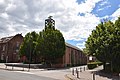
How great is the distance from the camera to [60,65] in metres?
49.7

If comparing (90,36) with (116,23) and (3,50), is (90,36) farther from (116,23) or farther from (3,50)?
(3,50)

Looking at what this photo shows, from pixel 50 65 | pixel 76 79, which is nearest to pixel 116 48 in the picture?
pixel 76 79

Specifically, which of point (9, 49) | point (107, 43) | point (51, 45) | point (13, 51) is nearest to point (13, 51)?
point (13, 51)

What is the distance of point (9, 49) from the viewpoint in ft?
218

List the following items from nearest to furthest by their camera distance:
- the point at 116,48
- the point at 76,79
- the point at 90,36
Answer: the point at 76,79 → the point at 116,48 → the point at 90,36

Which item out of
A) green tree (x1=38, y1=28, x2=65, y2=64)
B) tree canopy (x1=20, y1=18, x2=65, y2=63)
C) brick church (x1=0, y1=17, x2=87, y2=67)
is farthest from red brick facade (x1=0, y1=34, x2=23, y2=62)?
green tree (x1=38, y1=28, x2=65, y2=64)

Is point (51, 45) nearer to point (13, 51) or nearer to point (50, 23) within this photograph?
point (50, 23)

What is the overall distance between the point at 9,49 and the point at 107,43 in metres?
46.9

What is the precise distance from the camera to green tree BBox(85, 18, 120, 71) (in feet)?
87.8

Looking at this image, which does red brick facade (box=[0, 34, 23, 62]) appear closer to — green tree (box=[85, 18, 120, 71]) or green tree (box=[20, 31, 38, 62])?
green tree (box=[20, 31, 38, 62])

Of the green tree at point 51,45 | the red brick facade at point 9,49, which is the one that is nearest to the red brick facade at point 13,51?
the red brick facade at point 9,49

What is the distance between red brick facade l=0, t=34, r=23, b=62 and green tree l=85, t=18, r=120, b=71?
137 feet

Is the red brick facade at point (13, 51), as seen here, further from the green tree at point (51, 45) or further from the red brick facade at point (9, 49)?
the green tree at point (51, 45)

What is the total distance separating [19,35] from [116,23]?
4905 centimetres
